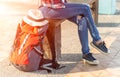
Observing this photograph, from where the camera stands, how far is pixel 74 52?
3537 millimetres

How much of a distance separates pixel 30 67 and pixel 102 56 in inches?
34.2

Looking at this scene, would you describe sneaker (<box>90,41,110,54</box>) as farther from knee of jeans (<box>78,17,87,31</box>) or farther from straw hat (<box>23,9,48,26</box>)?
straw hat (<box>23,9,48,26</box>)

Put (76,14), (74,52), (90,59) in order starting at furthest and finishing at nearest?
(74,52) → (90,59) → (76,14)

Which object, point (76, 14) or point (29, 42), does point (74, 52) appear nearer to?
point (76, 14)

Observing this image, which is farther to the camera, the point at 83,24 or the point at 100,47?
the point at 100,47

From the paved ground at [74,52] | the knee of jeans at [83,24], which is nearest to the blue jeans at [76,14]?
the knee of jeans at [83,24]

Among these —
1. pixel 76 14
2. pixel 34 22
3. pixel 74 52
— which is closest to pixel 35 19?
pixel 34 22

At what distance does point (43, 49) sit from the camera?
3113mm

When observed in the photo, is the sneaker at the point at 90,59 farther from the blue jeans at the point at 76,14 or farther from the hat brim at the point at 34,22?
the hat brim at the point at 34,22

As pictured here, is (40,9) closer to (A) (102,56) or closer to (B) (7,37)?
(A) (102,56)

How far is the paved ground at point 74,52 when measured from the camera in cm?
304

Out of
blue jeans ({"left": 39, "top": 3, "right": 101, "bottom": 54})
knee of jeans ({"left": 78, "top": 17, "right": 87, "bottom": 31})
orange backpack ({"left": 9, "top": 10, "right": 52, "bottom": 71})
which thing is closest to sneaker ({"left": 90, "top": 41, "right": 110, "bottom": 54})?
blue jeans ({"left": 39, "top": 3, "right": 101, "bottom": 54})

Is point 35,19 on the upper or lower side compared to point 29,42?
upper

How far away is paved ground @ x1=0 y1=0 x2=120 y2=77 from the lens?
3035 millimetres
